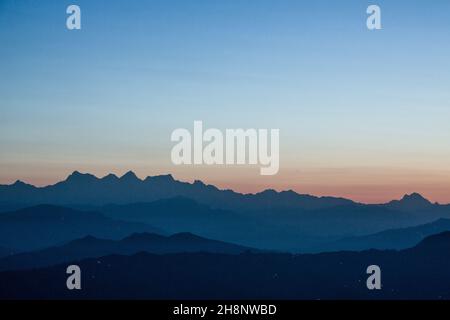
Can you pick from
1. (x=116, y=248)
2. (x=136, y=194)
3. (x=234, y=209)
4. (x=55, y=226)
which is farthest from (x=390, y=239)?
(x=55, y=226)

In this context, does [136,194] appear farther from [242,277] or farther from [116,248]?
[242,277]

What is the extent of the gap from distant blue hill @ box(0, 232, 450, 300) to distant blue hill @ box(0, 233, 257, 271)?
0.09 meters

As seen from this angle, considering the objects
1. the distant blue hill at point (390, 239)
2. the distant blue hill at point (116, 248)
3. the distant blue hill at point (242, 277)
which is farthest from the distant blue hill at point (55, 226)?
the distant blue hill at point (390, 239)

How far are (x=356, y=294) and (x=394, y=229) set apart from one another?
3.96 ft

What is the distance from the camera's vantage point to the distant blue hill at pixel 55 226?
6.39m

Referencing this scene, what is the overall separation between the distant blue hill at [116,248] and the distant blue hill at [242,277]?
0.09 metres

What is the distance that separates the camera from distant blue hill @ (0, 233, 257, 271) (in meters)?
6.40

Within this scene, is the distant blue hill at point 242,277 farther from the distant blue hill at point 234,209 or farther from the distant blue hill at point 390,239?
the distant blue hill at point 234,209

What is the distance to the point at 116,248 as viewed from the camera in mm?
6770

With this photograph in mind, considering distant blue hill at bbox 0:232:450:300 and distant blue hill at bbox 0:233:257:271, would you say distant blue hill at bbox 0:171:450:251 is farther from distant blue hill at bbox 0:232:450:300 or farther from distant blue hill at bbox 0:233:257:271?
distant blue hill at bbox 0:232:450:300

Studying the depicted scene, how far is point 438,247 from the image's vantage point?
6.82 m
